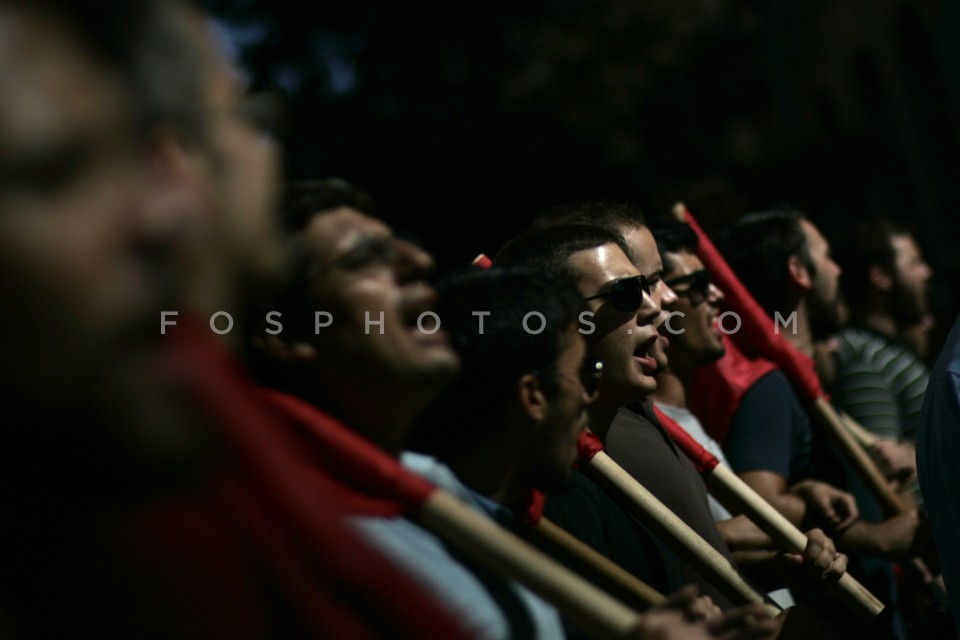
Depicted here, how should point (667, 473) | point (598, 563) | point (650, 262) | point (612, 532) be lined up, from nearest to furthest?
1. point (598, 563)
2. point (612, 532)
3. point (667, 473)
4. point (650, 262)

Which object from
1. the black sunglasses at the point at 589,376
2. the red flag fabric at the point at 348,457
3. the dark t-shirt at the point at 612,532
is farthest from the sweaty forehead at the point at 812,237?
the red flag fabric at the point at 348,457

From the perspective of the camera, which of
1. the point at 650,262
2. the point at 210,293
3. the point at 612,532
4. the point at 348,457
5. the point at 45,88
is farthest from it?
the point at 650,262

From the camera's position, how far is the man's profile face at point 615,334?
326 cm

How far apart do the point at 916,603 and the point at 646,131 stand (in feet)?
72.6

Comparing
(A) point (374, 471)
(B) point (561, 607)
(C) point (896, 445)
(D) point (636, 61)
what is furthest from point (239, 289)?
(D) point (636, 61)

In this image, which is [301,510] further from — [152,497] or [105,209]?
[105,209]

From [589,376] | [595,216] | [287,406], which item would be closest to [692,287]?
[595,216]

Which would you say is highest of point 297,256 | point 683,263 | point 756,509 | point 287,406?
point 683,263

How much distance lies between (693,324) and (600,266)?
890 millimetres

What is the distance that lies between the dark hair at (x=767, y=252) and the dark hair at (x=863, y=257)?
1.11 m

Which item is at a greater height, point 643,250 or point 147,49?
point 643,250

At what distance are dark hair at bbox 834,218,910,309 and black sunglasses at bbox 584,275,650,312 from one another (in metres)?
3.26

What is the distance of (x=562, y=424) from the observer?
8.22 feet

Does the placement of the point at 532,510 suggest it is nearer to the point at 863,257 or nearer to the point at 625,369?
the point at 625,369
